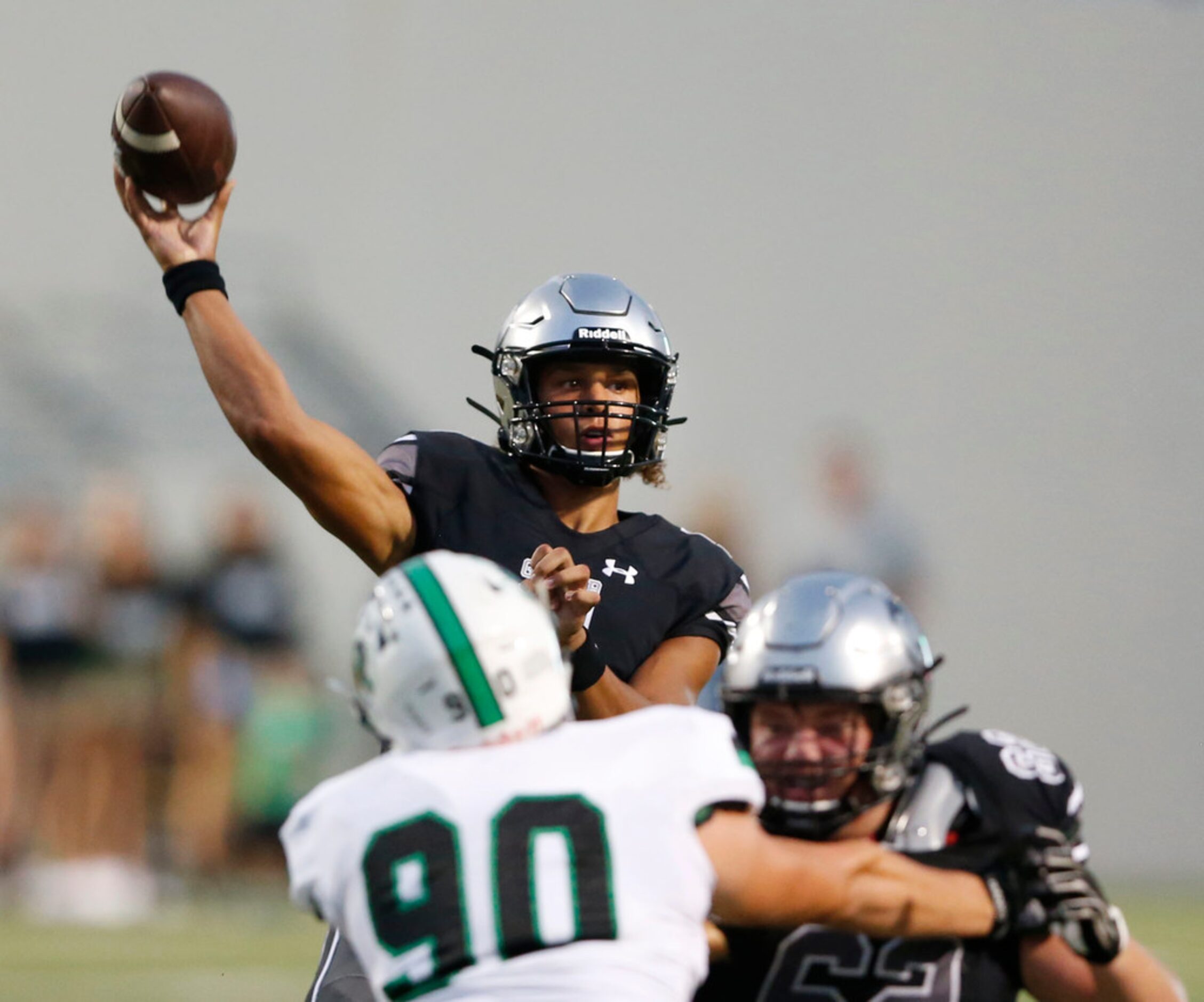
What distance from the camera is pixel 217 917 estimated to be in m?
9.09

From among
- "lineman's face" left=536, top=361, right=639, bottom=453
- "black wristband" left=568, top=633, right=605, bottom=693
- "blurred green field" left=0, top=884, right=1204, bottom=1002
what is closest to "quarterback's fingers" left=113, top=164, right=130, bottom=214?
"lineman's face" left=536, top=361, right=639, bottom=453

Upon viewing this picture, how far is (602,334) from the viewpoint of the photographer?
3.79 metres

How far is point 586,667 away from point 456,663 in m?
0.82

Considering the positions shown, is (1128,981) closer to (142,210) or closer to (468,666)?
(468,666)

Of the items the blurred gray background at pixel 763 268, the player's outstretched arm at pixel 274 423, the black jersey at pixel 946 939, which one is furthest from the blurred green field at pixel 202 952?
the black jersey at pixel 946 939

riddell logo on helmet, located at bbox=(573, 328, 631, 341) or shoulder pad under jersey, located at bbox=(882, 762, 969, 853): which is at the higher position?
riddell logo on helmet, located at bbox=(573, 328, 631, 341)

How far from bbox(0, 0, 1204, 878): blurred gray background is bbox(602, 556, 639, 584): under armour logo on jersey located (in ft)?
22.6

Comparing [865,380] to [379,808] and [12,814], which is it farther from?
[379,808]

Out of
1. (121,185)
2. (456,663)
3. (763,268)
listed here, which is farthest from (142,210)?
(763,268)

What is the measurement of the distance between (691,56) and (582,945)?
32.1ft

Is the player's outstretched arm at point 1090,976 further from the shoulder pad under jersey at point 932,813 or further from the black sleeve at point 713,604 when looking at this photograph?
the black sleeve at point 713,604

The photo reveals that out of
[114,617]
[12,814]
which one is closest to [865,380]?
[114,617]

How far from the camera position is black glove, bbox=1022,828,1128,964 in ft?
8.42

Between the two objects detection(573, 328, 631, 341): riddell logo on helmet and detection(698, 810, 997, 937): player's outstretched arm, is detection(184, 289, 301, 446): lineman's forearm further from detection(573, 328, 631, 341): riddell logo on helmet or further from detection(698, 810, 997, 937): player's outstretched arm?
detection(698, 810, 997, 937): player's outstretched arm
